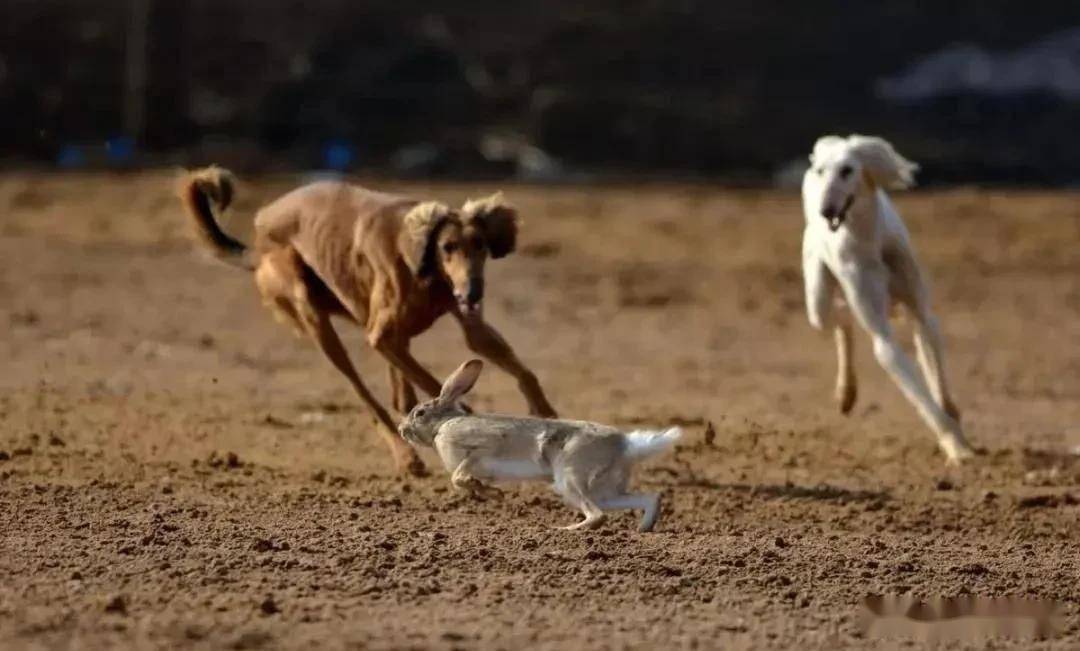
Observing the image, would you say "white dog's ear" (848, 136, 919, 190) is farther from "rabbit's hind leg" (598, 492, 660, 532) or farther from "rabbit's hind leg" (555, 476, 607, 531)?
"rabbit's hind leg" (555, 476, 607, 531)

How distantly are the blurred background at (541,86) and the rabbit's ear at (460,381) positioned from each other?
56.5 feet

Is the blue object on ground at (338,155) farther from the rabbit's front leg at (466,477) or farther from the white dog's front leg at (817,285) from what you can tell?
the rabbit's front leg at (466,477)

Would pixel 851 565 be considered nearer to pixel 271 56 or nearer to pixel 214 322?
pixel 214 322

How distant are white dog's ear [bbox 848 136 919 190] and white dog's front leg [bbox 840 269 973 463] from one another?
0.56 metres

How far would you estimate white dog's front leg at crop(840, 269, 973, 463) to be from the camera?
37.6 feet

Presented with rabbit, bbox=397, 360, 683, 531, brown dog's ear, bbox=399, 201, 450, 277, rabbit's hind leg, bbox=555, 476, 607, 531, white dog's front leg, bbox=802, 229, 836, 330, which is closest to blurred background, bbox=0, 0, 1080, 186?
white dog's front leg, bbox=802, 229, 836, 330

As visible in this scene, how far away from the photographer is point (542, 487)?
9.98 meters

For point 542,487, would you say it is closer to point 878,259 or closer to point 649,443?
point 649,443

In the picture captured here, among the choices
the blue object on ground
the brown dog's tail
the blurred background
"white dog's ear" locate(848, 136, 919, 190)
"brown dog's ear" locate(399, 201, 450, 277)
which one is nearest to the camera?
"brown dog's ear" locate(399, 201, 450, 277)

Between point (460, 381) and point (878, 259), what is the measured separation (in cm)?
352

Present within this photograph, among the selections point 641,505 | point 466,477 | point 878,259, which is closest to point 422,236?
point 466,477

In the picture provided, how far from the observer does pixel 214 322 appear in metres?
17.0

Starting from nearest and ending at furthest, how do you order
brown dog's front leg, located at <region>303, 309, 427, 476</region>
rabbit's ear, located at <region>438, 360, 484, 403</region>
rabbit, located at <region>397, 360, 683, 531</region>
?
rabbit, located at <region>397, 360, 683, 531</region> < rabbit's ear, located at <region>438, 360, 484, 403</region> < brown dog's front leg, located at <region>303, 309, 427, 476</region>

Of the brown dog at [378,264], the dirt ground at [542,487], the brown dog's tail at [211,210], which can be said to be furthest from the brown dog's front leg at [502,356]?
the brown dog's tail at [211,210]
